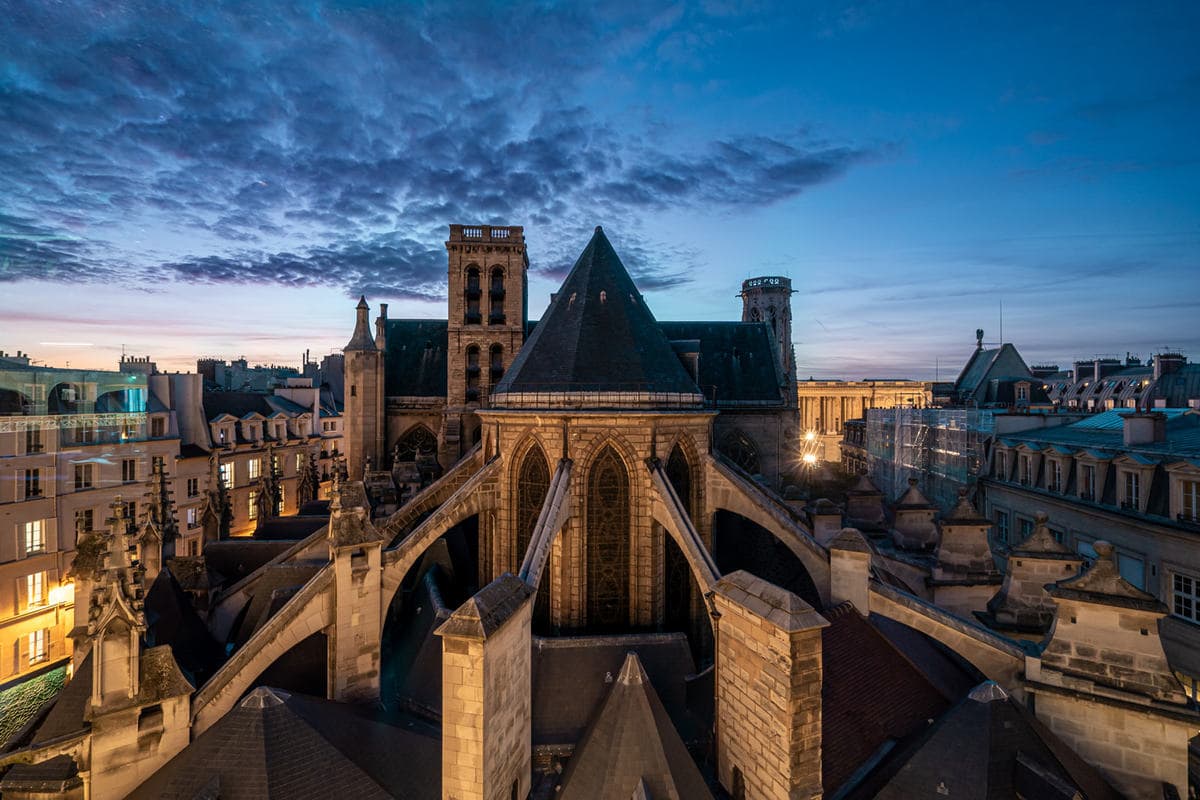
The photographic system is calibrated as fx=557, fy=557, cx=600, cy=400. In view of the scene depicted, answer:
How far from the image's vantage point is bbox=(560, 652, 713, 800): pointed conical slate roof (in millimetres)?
9352

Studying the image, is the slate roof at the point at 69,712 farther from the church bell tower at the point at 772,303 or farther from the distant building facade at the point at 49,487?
the church bell tower at the point at 772,303

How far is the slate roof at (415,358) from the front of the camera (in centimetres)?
3155

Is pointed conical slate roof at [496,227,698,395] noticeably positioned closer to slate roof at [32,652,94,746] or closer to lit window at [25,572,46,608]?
slate roof at [32,652,94,746]

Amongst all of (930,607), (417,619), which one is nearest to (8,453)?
(417,619)

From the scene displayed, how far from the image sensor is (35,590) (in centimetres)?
2530

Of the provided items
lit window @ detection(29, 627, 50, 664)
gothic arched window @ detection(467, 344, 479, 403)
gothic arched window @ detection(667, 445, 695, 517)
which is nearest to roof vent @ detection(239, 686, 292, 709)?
gothic arched window @ detection(667, 445, 695, 517)

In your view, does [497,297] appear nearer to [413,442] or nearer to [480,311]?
[480,311]

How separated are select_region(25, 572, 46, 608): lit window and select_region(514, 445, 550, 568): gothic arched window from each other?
24.8m

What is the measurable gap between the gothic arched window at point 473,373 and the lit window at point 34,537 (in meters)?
20.2

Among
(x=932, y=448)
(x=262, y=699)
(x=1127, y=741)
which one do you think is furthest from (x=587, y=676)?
(x=932, y=448)

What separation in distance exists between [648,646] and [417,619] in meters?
7.10

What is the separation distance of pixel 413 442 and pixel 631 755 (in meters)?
24.4

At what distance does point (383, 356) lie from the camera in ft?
98.0

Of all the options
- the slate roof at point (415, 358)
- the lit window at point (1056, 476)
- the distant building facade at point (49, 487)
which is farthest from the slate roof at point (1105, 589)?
the distant building facade at point (49, 487)
